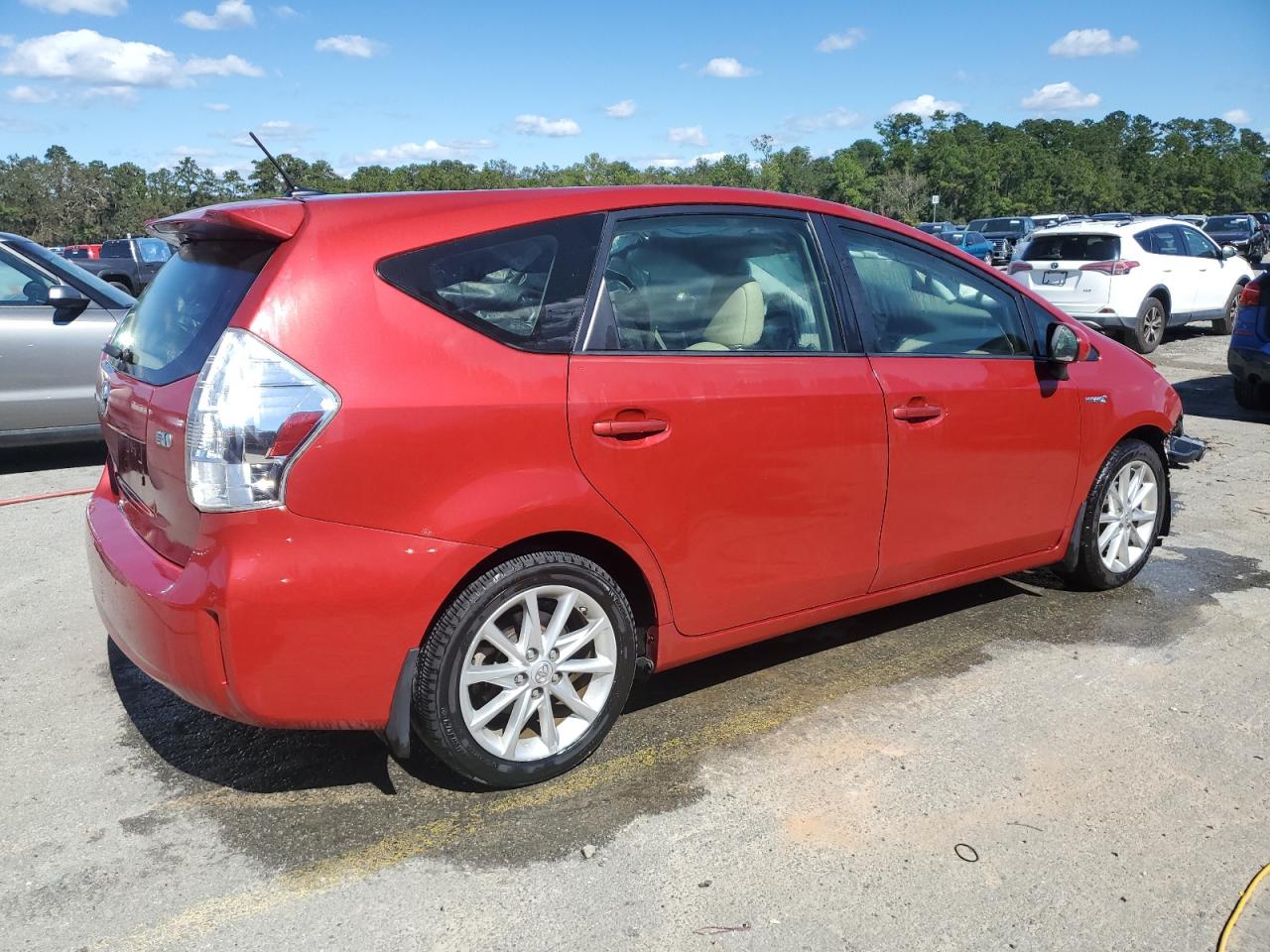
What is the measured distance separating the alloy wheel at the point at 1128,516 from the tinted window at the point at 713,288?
1.89 meters

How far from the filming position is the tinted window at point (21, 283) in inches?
290

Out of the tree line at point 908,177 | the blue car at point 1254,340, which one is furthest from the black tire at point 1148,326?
the tree line at point 908,177

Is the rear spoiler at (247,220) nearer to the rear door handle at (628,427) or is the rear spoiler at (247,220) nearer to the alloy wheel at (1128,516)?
the rear door handle at (628,427)

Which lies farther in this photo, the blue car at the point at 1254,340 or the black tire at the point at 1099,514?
the blue car at the point at 1254,340

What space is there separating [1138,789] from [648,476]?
172cm

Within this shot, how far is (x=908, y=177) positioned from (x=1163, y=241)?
288ft

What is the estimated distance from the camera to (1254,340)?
9.34 metres

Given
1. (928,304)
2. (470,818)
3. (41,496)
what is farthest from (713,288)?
(41,496)

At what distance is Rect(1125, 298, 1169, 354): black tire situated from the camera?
45.0 ft

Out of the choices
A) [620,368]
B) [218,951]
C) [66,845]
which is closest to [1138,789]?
[620,368]

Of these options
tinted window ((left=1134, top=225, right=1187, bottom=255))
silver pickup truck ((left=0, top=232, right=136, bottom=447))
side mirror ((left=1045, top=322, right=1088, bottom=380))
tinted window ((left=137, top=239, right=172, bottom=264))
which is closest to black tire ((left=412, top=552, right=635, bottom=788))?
side mirror ((left=1045, top=322, right=1088, bottom=380))

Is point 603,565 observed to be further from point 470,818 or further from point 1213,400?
point 1213,400

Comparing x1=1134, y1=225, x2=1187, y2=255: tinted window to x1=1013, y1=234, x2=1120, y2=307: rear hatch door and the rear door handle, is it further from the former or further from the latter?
the rear door handle

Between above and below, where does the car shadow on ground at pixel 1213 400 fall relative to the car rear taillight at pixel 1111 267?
below
